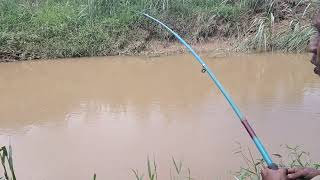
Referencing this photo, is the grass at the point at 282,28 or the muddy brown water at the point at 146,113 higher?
the grass at the point at 282,28

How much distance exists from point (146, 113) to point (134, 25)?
3.26 metres

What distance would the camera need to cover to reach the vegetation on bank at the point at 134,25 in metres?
6.97

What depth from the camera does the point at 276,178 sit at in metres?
1.27

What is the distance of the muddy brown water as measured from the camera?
10.6ft

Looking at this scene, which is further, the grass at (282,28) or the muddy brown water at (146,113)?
the grass at (282,28)

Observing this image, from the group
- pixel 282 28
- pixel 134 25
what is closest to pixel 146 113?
pixel 134 25

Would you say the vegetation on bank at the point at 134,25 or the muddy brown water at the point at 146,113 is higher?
the vegetation on bank at the point at 134,25

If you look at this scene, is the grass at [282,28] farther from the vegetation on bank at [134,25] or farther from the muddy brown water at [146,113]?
the muddy brown water at [146,113]

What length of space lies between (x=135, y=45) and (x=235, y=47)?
4.89ft

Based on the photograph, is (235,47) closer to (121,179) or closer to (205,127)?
(205,127)

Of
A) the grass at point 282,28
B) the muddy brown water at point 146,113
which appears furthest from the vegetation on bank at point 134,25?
the muddy brown water at point 146,113

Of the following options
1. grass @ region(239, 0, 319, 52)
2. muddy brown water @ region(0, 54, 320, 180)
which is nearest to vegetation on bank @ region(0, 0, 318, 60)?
grass @ region(239, 0, 319, 52)

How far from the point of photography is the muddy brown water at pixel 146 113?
128 inches

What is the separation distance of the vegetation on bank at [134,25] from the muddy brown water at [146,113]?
36cm
